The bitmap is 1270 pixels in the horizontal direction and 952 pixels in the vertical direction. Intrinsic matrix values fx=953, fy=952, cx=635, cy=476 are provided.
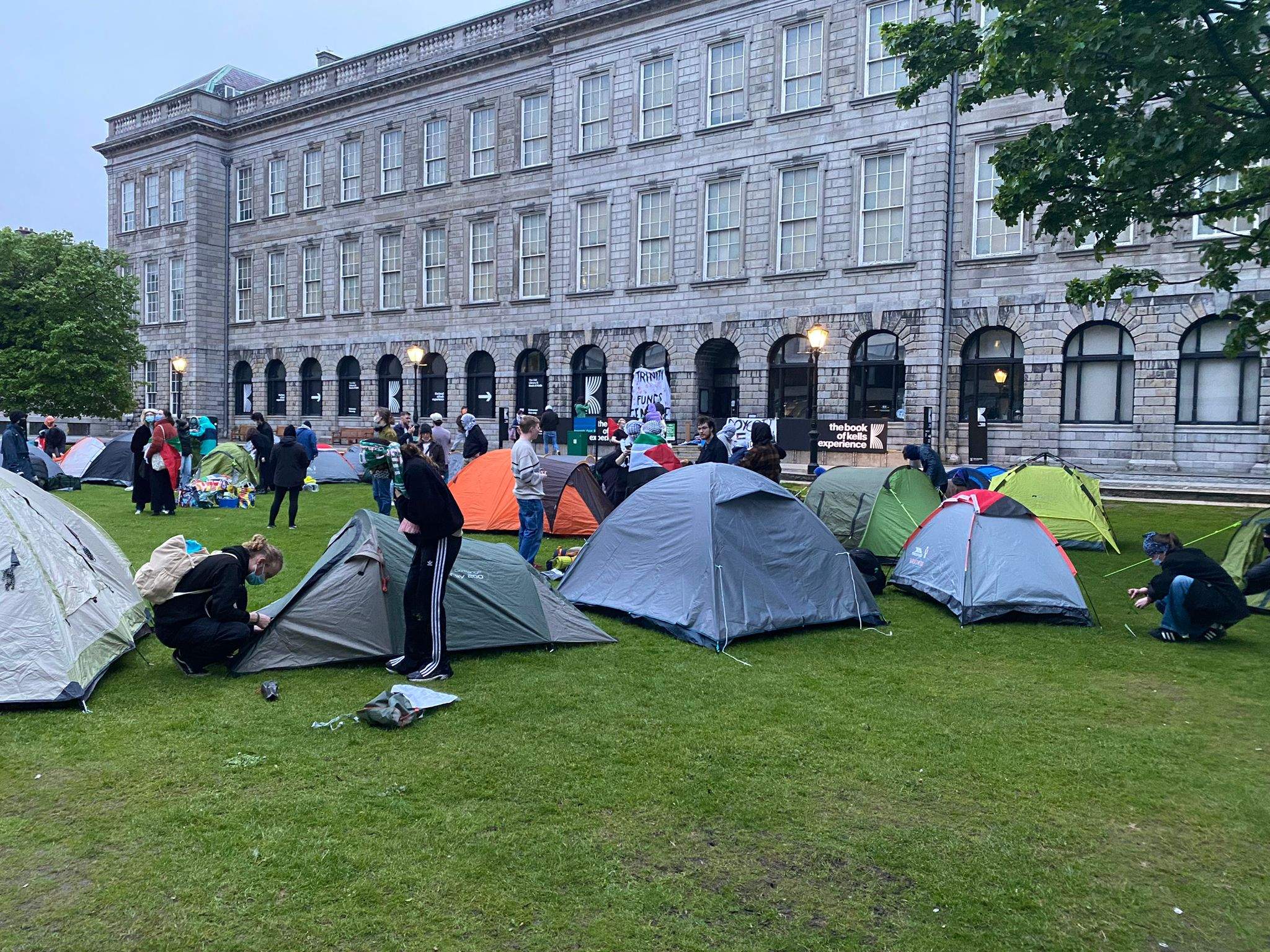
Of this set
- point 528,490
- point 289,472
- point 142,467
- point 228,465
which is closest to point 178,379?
point 228,465

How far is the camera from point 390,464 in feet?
25.3

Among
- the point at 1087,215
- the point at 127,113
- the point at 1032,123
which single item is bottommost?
the point at 1087,215

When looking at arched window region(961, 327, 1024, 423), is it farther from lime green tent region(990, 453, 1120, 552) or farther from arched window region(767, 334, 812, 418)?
lime green tent region(990, 453, 1120, 552)

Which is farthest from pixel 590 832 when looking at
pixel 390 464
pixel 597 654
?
pixel 390 464

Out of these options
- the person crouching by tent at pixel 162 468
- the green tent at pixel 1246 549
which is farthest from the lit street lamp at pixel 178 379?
the green tent at pixel 1246 549

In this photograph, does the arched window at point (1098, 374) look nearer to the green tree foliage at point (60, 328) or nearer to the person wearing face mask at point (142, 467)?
the person wearing face mask at point (142, 467)

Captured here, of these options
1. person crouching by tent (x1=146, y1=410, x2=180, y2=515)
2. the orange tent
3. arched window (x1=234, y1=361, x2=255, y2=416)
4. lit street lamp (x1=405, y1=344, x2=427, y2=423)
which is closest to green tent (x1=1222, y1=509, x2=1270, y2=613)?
the orange tent

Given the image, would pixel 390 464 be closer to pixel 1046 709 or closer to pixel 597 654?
pixel 597 654

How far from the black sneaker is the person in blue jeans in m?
4.01

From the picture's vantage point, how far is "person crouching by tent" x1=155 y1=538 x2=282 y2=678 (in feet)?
22.9

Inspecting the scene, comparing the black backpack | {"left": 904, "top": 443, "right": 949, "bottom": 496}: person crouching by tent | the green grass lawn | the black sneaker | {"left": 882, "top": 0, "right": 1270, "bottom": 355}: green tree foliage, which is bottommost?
the green grass lawn

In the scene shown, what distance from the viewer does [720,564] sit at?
869 centimetres

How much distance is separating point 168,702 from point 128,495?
16.1 meters

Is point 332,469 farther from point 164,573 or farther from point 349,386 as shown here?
point 164,573
